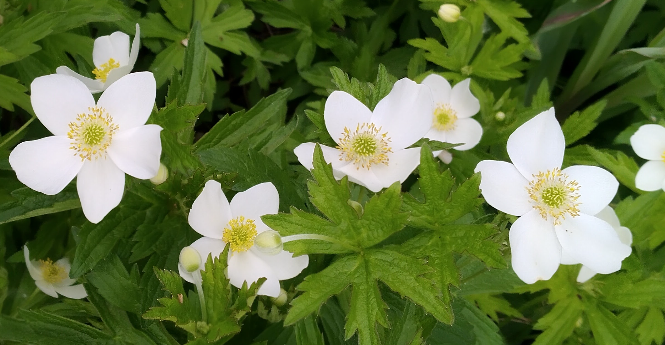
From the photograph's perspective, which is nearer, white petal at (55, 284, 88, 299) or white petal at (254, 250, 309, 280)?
white petal at (254, 250, 309, 280)

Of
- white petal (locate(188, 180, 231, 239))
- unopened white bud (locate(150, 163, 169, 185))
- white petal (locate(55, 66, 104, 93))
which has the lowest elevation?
white petal (locate(188, 180, 231, 239))

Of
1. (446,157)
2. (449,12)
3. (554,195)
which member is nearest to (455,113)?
(446,157)

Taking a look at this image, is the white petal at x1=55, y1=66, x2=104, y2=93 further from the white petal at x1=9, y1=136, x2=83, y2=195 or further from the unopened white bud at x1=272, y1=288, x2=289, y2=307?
the unopened white bud at x1=272, y1=288, x2=289, y2=307

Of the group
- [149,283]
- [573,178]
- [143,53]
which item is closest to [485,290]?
[573,178]

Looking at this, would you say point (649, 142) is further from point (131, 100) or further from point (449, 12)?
point (131, 100)

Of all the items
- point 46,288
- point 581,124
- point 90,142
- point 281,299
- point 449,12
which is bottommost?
point 46,288

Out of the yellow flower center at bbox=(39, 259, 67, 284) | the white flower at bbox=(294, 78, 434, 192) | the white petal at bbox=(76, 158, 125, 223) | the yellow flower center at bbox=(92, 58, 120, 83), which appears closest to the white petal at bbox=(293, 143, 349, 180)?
the white flower at bbox=(294, 78, 434, 192)

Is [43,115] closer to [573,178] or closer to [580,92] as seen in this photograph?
[573,178]
